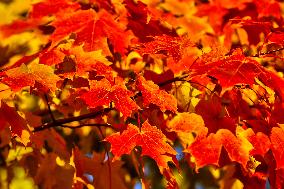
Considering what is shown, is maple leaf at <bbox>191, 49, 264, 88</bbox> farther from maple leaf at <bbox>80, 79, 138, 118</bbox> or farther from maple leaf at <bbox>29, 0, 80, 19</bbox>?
maple leaf at <bbox>29, 0, 80, 19</bbox>

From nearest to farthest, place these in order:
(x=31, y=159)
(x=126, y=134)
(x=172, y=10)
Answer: (x=126, y=134)
(x=31, y=159)
(x=172, y=10)

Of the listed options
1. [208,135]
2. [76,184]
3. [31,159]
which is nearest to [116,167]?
[76,184]

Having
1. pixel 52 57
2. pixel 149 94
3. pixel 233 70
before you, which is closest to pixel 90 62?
pixel 52 57

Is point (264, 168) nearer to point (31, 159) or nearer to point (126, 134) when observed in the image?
point (126, 134)

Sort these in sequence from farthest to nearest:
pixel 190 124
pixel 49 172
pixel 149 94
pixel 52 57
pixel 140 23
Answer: pixel 49 172 < pixel 140 23 < pixel 52 57 < pixel 190 124 < pixel 149 94

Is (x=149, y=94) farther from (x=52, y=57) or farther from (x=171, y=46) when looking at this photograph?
(x=52, y=57)

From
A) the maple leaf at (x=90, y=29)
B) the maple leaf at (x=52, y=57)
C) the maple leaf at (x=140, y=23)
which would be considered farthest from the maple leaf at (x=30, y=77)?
the maple leaf at (x=140, y=23)

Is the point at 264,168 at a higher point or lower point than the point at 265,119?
lower
